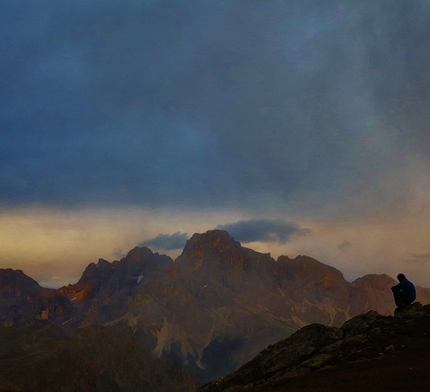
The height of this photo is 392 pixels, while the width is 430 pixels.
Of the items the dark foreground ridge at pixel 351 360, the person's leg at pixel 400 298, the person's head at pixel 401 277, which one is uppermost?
the person's head at pixel 401 277

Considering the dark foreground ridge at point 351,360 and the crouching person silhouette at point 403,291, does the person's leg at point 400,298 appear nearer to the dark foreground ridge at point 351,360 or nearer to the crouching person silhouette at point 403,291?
the crouching person silhouette at point 403,291

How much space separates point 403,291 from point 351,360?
1205 cm

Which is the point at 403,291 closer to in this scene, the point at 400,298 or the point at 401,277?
the point at 400,298

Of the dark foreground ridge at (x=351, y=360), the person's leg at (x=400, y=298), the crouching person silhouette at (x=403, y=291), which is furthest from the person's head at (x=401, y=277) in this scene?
the dark foreground ridge at (x=351, y=360)

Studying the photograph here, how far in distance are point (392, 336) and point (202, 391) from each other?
19725 millimetres

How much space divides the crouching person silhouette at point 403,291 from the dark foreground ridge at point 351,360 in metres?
0.88

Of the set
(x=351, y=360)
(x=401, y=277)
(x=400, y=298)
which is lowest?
(x=351, y=360)

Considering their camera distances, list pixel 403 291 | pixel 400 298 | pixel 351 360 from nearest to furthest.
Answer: pixel 351 360 → pixel 403 291 → pixel 400 298

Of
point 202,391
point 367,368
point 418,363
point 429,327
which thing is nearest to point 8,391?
point 202,391

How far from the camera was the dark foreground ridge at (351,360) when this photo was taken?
1001 inches

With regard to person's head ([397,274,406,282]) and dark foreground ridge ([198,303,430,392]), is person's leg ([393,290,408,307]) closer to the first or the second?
dark foreground ridge ([198,303,430,392])

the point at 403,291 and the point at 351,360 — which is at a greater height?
the point at 403,291

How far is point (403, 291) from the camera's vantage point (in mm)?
41219

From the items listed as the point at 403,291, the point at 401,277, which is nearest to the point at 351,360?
the point at 403,291
